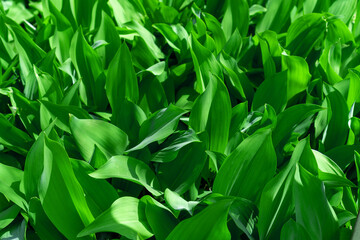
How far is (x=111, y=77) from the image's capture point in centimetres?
171

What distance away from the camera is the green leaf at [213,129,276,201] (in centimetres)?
138

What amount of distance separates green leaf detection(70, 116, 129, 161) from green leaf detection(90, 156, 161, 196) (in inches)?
4.2

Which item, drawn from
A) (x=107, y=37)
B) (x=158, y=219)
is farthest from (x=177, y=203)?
(x=107, y=37)

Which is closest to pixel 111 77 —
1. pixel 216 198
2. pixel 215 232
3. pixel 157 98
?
pixel 157 98

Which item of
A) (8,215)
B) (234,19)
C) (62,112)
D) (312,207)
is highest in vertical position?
(234,19)

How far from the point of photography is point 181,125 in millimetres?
1756

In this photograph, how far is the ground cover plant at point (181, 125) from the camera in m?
1.30

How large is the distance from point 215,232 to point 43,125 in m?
0.73

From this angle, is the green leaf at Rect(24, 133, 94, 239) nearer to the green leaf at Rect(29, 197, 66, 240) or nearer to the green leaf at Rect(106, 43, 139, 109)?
the green leaf at Rect(29, 197, 66, 240)

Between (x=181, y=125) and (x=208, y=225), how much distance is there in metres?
0.63

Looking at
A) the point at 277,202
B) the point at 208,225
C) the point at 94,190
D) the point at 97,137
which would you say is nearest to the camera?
the point at 208,225

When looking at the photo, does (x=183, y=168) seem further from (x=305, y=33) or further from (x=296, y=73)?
(x=305, y=33)

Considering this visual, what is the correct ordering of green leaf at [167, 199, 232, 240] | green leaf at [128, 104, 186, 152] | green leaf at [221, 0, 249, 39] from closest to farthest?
1. green leaf at [167, 199, 232, 240]
2. green leaf at [128, 104, 186, 152]
3. green leaf at [221, 0, 249, 39]

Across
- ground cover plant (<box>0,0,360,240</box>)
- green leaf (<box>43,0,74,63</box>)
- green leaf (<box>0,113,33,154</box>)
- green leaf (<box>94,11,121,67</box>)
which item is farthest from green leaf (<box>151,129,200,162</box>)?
green leaf (<box>43,0,74,63</box>)
